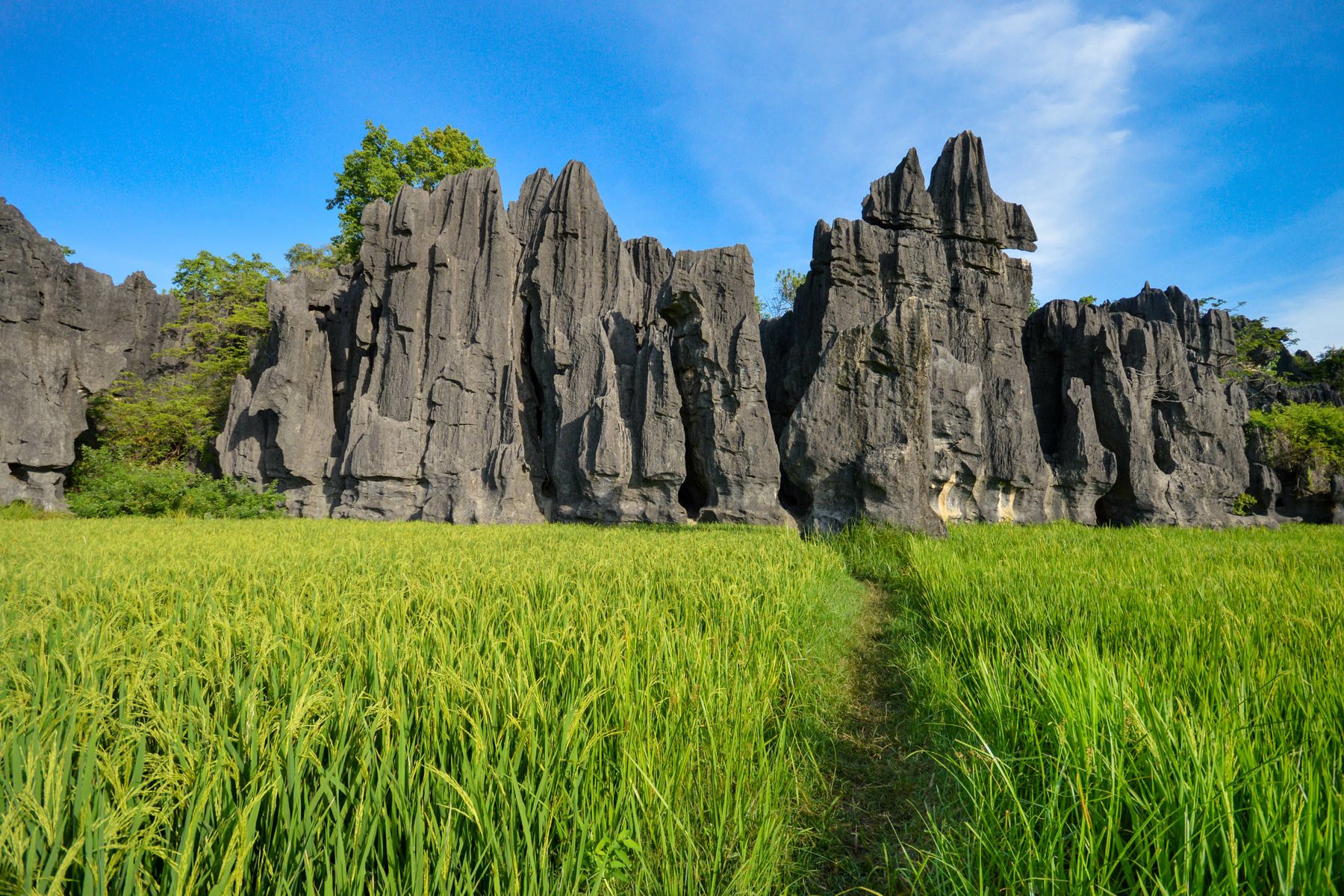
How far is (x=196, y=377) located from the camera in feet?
71.8

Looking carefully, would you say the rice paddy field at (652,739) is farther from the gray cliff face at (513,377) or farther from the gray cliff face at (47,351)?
the gray cliff face at (47,351)

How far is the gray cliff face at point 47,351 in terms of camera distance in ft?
58.2

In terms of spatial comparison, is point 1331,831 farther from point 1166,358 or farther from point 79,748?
point 1166,358

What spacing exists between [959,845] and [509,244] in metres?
19.8

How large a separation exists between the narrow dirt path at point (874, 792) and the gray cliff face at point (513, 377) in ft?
35.3

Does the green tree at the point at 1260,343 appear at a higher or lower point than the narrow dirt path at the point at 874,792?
higher

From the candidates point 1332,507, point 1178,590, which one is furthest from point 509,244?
point 1332,507

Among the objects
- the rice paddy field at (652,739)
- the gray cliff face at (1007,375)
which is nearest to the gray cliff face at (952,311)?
the gray cliff face at (1007,375)

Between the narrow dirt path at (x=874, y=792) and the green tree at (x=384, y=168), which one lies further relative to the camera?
the green tree at (x=384, y=168)

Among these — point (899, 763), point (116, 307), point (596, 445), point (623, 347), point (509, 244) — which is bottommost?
point (899, 763)

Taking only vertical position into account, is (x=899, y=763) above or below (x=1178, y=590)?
below

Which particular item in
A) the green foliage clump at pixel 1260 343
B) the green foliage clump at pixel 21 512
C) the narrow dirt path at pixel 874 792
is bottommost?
the narrow dirt path at pixel 874 792

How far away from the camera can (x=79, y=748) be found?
6.62 feet

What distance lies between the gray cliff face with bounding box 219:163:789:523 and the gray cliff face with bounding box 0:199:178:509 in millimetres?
4944
